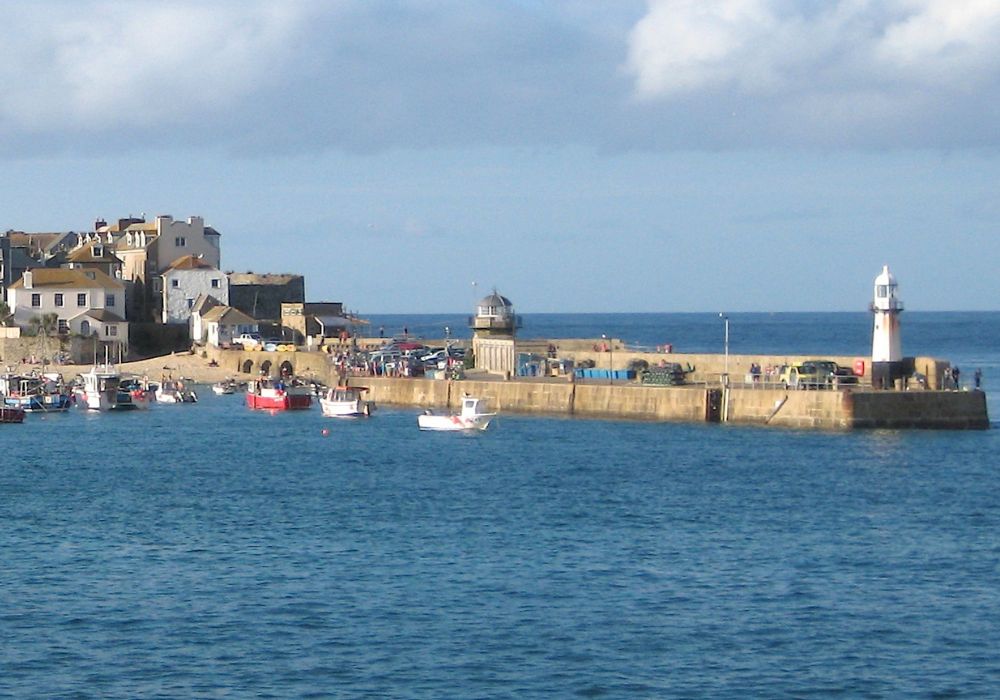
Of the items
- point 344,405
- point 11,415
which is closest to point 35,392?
point 11,415

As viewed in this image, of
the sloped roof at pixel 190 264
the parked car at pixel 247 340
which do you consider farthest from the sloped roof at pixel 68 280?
the parked car at pixel 247 340

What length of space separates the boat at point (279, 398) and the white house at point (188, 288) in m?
23.9

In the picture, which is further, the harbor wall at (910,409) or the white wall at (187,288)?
the white wall at (187,288)

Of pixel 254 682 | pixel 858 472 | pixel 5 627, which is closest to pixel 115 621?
pixel 5 627

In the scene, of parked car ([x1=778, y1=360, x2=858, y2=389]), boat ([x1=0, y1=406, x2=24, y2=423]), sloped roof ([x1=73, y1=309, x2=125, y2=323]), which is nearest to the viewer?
parked car ([x1=778, y1=360, x2=858, y2=389])

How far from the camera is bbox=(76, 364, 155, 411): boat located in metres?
88.2

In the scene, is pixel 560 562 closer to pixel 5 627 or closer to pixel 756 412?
pixel 5 627

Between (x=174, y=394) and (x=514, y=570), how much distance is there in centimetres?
5704

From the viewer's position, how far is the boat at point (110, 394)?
290ft

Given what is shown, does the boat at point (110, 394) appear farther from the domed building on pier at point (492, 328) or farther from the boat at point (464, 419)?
the boat at point (464, 419)

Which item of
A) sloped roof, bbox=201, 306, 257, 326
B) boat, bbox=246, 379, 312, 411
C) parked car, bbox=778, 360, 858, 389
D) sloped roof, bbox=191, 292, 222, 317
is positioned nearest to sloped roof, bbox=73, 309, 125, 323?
sloped roof, bbox=191, 292, 222, 317

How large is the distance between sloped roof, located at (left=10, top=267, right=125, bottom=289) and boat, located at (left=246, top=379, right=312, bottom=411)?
A: 937 inches

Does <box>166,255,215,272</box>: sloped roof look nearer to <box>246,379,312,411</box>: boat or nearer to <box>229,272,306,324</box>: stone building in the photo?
<box>229,272,306,324</box>: stone building

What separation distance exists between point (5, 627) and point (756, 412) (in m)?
39.4
